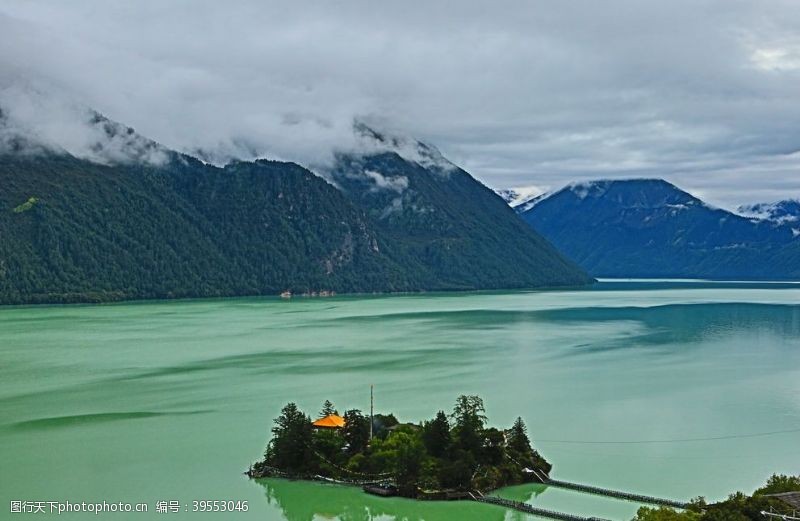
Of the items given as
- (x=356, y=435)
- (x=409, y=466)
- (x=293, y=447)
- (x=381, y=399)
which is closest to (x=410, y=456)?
(x=409, y=466)

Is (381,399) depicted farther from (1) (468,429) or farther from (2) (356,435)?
(1) (468,429)

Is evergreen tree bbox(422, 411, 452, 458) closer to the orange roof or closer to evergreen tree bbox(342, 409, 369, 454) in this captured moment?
evergreen tree bbox(342, 409, 369, 454)

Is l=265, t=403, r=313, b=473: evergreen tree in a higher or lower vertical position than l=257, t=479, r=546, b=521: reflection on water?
higher

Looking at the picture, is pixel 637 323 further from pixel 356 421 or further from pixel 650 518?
pixel 650 518

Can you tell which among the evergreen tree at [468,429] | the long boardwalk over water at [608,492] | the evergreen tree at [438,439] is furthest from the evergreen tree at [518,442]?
the evergreen tree at [438,439]

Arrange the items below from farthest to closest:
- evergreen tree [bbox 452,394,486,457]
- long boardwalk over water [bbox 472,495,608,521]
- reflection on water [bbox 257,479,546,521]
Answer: evergreen tree [bbox 452,394,486,457] < reflection on water [bbox 257,479,546,521] < long boardwalk over water [bbox 472,495,608,521]

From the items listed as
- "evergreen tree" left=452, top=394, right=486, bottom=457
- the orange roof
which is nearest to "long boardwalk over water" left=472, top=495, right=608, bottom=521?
"evergreen tree" left=452, top=394, right=486, bottom=457

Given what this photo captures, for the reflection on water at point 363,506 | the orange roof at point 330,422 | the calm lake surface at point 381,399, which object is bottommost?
the reflection on water at point 363,506

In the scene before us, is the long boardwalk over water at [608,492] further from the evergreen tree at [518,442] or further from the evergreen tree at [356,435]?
the evergreen tree at [356,435]
